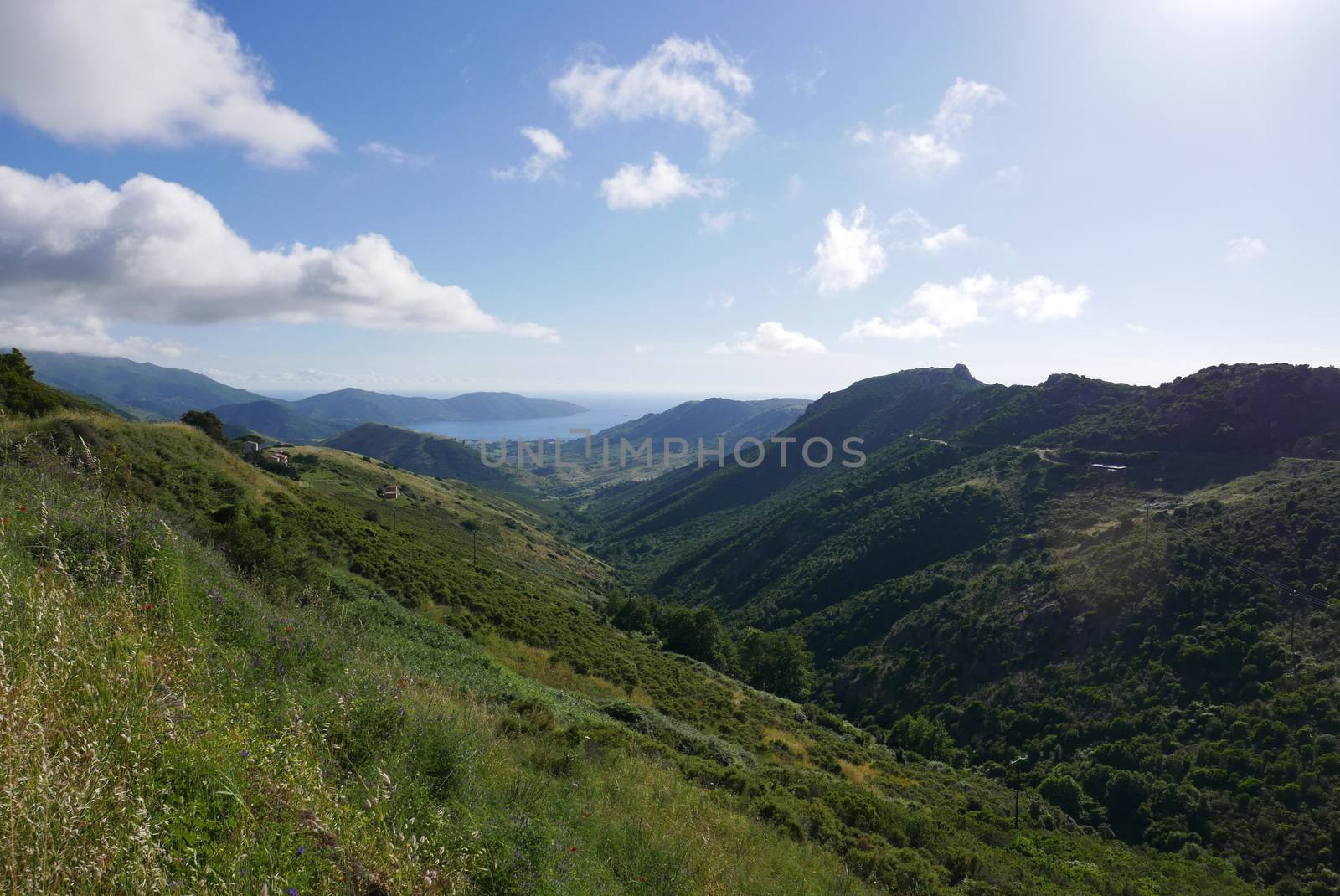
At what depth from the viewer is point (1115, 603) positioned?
126ft

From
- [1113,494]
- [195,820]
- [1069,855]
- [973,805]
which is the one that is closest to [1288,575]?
[1113,494]

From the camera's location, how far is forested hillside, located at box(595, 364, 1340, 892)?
26578mm

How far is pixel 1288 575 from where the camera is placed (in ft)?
116

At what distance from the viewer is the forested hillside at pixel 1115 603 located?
26.6m

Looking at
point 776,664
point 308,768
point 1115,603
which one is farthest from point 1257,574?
point 308,768

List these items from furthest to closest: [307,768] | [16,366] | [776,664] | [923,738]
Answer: [776,664], [923,738], [16,366], [307,768]

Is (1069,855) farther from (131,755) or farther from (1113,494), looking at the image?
(1113,494)

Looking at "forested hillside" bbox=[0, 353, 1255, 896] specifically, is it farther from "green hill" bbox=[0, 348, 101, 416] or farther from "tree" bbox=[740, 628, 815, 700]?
"tree" bbox=[740, 628, 815, 700]

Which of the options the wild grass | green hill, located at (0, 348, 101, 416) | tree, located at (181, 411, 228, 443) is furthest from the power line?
tree, located at (181, 411, 228, 443)

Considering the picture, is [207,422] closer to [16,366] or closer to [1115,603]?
[16,366]

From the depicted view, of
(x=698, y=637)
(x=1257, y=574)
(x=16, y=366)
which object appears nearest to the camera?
(x=16, y=366)

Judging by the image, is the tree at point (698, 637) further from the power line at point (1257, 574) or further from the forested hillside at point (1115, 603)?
the power line at point (1257, 574)

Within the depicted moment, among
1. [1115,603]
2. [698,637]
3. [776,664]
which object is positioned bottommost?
[776,664]

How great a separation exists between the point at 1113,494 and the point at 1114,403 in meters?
30.7
